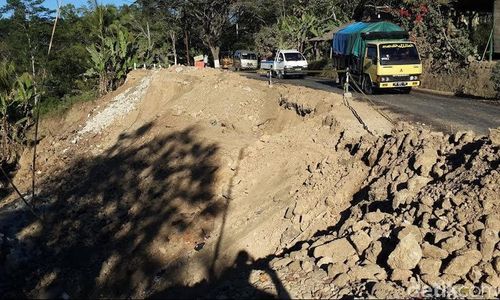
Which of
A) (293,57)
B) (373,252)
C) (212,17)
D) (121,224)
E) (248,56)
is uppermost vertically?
(212,17)

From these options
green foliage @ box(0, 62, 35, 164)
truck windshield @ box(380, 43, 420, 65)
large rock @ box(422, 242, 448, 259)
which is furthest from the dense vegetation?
large rock @ box(422, 242, 448, 259)

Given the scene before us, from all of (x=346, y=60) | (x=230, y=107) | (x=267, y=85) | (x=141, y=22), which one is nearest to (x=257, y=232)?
(x=230, y=107)

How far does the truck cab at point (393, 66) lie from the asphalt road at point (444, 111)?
0.46 m

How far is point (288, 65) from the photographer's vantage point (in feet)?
93.1

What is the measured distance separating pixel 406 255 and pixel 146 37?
1397 inches

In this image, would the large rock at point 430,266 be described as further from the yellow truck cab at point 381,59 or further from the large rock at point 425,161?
the yellow truck cab at point 381,59

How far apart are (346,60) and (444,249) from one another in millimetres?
16938

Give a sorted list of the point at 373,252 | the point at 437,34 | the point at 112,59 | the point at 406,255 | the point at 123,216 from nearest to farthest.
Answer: the point at 406,255, the point at 373,252, the point at 123,216, the point at 437,34, the point at 112,59

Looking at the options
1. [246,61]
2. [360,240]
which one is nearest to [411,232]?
[360,240]

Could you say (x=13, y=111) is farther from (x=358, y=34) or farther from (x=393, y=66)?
(x=393, y=66)

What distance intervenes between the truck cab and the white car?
994 centimetres

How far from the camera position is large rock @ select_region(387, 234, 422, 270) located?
5.81 metres

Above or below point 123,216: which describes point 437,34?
above

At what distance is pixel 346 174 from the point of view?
31.0 feet
